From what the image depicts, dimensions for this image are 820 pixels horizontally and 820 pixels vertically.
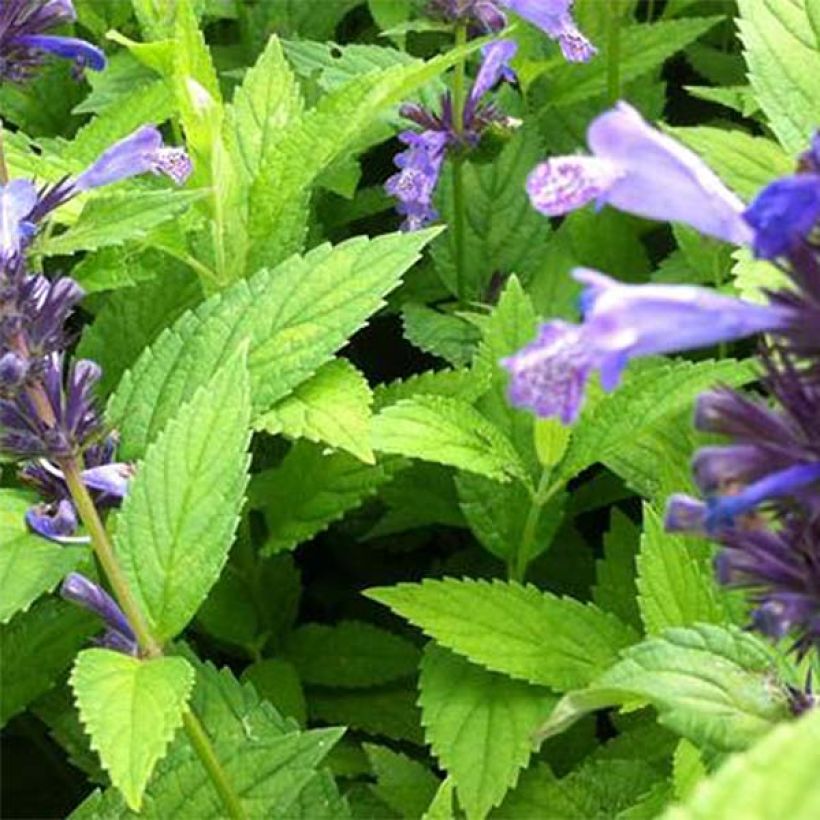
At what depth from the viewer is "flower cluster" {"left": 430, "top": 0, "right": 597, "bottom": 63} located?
280 centimetres

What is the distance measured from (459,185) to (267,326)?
803mm

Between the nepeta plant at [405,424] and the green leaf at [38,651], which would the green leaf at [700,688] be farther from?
the green leaf at [38,651]

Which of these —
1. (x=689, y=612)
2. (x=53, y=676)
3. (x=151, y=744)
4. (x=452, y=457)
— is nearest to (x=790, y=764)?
(x=151, y=744)

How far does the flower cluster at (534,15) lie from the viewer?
280cm

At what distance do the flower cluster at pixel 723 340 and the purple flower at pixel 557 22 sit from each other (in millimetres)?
1633

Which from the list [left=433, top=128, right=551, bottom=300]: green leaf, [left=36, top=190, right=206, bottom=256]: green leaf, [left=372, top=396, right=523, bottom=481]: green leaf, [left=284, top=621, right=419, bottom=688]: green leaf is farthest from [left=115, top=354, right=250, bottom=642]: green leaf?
[left=433, top=128, right=551, bottom=300]: green leaf

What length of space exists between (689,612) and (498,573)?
812 mm

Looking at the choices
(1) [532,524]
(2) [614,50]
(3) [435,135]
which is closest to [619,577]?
(1) [532,524]

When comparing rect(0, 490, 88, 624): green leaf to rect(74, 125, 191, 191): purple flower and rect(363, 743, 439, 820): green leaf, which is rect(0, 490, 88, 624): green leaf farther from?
rect(363, 743, 439, 820): green leaf

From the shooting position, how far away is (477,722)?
2.22m

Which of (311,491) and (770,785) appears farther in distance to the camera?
(311,491)

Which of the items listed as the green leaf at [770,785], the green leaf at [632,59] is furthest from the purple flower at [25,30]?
the green leaf at [770,785]

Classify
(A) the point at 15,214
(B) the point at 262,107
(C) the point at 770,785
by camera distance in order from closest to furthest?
(C) the point at 770,785
(A) the point at 15,214
(B) the point at 262,107

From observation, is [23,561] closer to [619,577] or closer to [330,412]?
[330,412]
